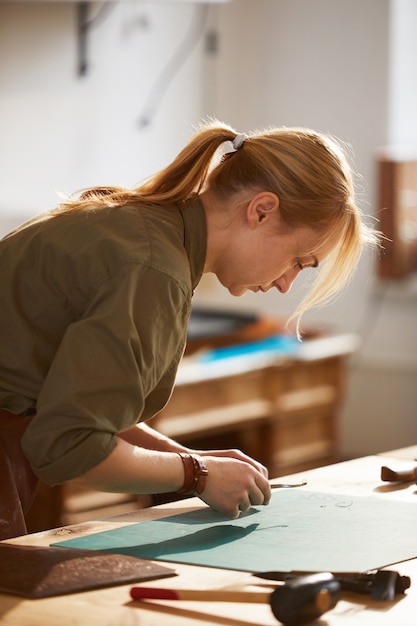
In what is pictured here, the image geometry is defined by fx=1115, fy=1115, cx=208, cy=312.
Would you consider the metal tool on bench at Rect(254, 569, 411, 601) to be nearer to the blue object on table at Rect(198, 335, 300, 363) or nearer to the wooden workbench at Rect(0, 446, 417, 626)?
the wooden workbench at Rect(0, 446, 417, 626)

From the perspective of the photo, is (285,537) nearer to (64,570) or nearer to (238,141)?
(64,570)

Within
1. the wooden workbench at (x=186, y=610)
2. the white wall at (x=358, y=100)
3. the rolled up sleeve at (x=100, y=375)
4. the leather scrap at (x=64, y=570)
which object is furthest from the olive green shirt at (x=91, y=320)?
the white wall at (x=358, y=100)

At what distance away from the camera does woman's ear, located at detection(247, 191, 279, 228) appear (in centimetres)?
174

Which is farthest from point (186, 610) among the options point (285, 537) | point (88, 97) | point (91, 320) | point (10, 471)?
point (88, 97)

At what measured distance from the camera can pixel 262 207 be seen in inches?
68.9

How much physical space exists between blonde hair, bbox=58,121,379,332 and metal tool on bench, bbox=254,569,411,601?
2.04 feet

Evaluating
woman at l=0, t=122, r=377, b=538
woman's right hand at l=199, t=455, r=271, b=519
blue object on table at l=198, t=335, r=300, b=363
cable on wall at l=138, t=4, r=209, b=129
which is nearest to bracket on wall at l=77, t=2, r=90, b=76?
cable on wall at l=138, t=4, r=209, b=129

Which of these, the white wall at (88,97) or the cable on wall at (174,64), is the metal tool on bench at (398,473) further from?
the cable on wall at (174,64)

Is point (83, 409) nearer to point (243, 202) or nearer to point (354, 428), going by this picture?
point (243, 202)

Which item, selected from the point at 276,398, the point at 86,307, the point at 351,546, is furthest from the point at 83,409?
the point at 276,398

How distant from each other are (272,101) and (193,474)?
3.81 meters

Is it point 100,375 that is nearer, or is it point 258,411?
point 100,375

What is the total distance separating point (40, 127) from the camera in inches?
170

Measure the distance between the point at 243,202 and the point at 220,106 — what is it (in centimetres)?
356
